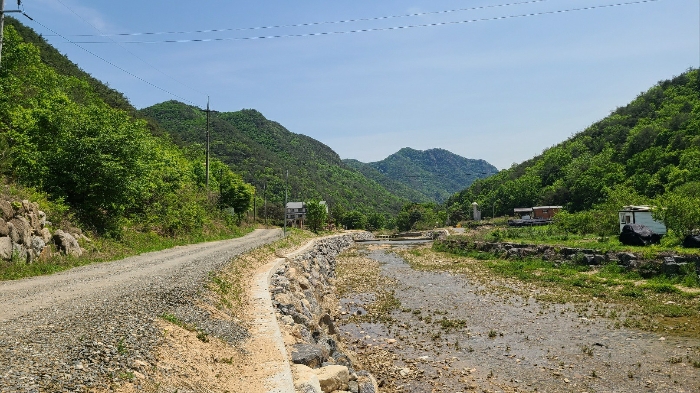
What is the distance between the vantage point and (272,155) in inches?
4643

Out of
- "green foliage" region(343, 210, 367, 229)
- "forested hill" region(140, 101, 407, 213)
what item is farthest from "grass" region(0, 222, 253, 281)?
"green foliage" region(343, 210, 367, 229)

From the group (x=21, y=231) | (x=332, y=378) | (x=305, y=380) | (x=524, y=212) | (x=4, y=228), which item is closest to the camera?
(x=305, y=380)

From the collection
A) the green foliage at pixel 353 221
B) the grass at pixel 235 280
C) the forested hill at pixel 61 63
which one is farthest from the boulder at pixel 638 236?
the green foliage at pixel 353 221

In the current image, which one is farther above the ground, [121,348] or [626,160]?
[626,160]

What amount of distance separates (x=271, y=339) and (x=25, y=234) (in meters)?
9.66

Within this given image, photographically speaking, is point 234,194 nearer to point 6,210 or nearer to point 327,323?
point 6,210

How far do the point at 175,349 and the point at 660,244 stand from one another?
24.4m

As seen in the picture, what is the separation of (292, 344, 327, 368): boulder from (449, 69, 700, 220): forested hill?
A: 35.0 metres

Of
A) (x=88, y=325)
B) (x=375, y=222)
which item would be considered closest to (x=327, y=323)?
(x=88, y=325)

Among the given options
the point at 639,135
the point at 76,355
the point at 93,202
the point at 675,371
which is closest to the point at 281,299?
the point at 76,355

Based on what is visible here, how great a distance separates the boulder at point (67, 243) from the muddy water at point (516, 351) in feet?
32.8

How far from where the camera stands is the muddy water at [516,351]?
9.58 meters

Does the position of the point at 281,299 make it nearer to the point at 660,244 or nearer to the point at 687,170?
the point at 660,244

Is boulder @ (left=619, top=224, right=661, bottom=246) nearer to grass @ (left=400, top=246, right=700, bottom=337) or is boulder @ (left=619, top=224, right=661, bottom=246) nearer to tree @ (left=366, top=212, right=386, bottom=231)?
grass @ (left=400, top=246, right=700, bottom=337)
